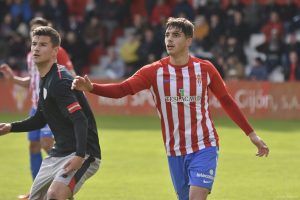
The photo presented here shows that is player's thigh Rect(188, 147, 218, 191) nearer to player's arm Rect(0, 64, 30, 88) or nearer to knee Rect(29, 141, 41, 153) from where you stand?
player's arm Rect(0, 64, 30, 88)

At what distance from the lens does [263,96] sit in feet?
71.7

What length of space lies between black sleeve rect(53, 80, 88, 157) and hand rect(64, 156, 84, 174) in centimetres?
4

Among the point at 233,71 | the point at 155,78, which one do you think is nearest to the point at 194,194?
the point at 155,78

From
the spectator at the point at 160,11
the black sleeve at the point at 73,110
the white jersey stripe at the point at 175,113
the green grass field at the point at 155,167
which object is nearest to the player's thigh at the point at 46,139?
the green grass field at the point at 155,167

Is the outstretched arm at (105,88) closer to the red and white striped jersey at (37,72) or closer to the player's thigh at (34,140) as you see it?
the red and white striped jersey at (37,72)

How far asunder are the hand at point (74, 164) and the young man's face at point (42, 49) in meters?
1.08

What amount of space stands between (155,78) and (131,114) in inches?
567

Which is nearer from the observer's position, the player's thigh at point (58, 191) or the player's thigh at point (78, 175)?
the player's thigh at point (58, 191)

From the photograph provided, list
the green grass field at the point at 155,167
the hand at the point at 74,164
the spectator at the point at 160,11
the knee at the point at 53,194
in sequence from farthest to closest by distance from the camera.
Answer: the spectator at the point at 160,11 → the green grass field at the point at 155,167 → the knee at the point at 53,194 → the hand at the point at 74,164

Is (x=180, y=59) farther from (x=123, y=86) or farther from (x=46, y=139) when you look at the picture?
(x=46, y=139)

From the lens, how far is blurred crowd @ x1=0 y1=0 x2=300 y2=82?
24.3m

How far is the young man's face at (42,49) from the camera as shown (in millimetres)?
7645

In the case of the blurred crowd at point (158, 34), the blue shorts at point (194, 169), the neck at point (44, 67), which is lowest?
the blurred crowd at point (158, 34)

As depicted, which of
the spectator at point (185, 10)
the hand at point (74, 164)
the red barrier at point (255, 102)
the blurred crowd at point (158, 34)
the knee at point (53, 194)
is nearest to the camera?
the hand at point (74, 164)
